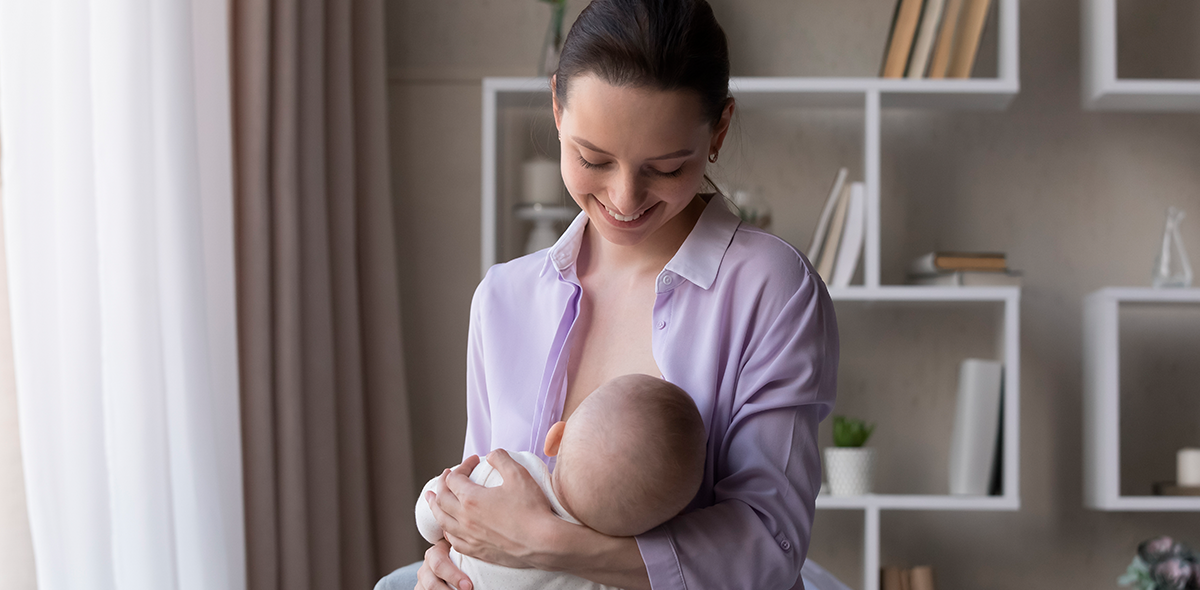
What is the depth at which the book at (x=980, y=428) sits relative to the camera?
2.32 metres

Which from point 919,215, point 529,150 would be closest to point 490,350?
point 529,150

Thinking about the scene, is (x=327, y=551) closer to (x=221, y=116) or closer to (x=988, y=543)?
(x=221, y=116)

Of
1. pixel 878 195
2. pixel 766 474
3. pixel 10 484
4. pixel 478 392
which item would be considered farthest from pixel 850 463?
pixel 10 484

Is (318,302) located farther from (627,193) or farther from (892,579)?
(892,579)

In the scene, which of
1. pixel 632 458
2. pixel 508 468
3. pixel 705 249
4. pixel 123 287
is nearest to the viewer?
pixel 632 458

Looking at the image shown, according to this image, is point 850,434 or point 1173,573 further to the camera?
point 850,434

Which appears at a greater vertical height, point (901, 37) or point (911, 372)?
point (901, 37)

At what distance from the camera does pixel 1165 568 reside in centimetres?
212

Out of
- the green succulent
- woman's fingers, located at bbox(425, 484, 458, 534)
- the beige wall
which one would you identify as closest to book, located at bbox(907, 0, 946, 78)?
the beige wall

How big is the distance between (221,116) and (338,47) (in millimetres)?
611

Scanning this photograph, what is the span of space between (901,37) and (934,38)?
0.30 feet

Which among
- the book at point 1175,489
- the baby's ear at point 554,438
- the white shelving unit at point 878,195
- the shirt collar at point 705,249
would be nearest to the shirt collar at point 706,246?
the shirt collar at point 705,249

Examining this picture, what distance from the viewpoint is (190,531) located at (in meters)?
1.68

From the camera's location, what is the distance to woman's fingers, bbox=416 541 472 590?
3.40ft
